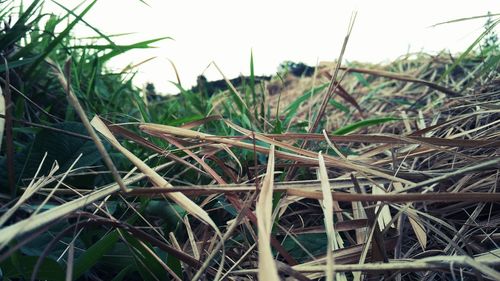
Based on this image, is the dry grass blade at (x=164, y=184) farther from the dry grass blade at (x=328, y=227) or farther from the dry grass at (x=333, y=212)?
the dry grass blade at (x=328, y=227)

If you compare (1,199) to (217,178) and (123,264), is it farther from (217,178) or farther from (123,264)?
(217,178)

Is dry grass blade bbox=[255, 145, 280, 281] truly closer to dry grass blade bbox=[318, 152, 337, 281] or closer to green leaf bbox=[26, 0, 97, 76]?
dry grass blade bbox=[318, 152, 337, 281]

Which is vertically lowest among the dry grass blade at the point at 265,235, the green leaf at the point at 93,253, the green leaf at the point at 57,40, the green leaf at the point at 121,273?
the green leaf at the point at 121,273

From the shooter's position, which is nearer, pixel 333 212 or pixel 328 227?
pixel 328 227

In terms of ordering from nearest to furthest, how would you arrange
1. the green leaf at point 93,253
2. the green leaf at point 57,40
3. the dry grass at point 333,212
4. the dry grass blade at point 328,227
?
the dry grass blade at point 328,227
the dry grass at point 333,212
the green leaf at point 93,253
the green leaf at point 57,40

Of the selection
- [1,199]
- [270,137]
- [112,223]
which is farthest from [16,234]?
[270,137]

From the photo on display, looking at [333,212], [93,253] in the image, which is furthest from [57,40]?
[333,212]

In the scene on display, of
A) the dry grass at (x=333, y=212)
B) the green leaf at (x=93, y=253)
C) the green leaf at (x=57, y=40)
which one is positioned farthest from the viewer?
the green leaf at (x=57, y=40)

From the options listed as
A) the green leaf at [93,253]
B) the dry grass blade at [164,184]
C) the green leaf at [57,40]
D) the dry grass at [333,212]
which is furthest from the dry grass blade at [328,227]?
the green leaf at [57,40]

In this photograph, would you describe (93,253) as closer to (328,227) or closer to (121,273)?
(121,273)

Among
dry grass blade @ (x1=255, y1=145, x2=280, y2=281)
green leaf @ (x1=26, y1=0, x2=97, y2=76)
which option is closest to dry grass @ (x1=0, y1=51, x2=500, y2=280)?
dry grass blade @ (x1=255, y1=145, x2=280, y2=281)

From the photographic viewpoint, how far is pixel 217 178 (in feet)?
2.10

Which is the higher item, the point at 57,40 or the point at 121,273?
the point at 57,40

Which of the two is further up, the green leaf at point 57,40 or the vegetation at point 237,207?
the green leaf at point 57,40
